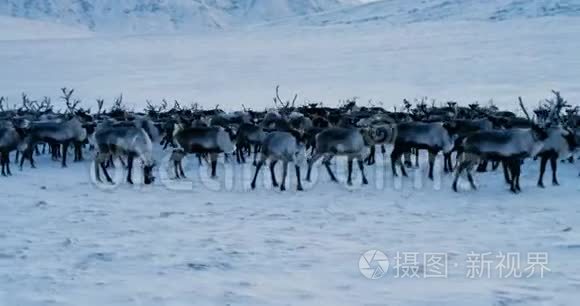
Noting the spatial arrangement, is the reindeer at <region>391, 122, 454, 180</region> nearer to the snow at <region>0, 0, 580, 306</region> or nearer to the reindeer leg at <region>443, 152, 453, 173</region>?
the reindeer leg at <region>443, 152, 453, 173</region>

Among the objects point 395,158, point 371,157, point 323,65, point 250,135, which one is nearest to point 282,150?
point 395,158

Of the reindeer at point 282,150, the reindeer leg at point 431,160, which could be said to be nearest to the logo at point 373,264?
the reindeer at point 282,150

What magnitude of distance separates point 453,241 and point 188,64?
53.9 meters

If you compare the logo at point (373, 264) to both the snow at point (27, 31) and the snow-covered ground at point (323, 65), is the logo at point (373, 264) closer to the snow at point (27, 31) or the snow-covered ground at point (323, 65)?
the snow-covered ground at point (323, 65)

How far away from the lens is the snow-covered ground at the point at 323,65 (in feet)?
141

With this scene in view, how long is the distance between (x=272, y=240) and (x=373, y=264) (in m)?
1.38

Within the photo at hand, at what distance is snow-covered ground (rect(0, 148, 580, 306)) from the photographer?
5562 millimetres

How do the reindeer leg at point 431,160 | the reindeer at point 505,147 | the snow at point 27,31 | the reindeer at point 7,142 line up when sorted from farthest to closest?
1. the snow at point 27,31
2. the reindeer at point 7,142
3. the reindeer leg at point 431,160
4. the reindeer at point 505,147

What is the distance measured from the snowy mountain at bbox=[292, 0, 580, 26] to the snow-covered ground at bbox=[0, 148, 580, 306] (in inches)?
2579

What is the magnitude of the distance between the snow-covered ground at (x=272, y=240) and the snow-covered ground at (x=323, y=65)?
2691 centimetres

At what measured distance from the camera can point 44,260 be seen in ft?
21.3

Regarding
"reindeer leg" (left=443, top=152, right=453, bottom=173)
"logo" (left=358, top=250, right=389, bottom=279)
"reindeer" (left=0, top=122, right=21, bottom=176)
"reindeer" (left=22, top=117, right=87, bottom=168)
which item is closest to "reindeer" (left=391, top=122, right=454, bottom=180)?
"reindeer leg" (left=443, top=152, right=453, bottom=173)

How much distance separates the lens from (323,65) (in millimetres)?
54844

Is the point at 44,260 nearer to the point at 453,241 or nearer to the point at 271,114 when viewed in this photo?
the point at 453,241
